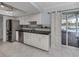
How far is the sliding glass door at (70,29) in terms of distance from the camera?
4828 mm

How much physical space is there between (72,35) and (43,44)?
2498mm

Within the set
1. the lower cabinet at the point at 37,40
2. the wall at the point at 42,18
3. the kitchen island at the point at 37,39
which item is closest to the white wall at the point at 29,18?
the wall at the point at 42,18

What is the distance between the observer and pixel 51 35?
4328 millimetres

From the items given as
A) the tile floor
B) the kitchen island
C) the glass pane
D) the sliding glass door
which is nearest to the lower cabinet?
the kitchen island

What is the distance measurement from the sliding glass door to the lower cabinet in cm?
189

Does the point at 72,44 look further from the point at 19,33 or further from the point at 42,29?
the point at 19,33

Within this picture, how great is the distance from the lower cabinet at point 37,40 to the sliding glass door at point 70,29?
1.89 meters

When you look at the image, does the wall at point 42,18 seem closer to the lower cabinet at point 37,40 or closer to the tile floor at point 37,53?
the lower cabinet at point 37,40

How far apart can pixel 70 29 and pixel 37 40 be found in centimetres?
252

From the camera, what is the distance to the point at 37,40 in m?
4.23

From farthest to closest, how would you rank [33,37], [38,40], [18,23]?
1. [18,23]
2. [33,37]
3. [38,40]

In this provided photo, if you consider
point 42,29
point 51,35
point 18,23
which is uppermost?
point 18,23

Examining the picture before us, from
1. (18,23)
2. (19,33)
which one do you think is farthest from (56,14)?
(18,23)

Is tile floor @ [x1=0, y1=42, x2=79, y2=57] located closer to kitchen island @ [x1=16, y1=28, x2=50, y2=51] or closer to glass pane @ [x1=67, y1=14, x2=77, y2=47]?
kitchen island @ [x1=16, y1=28, x2=50, y2=51]
